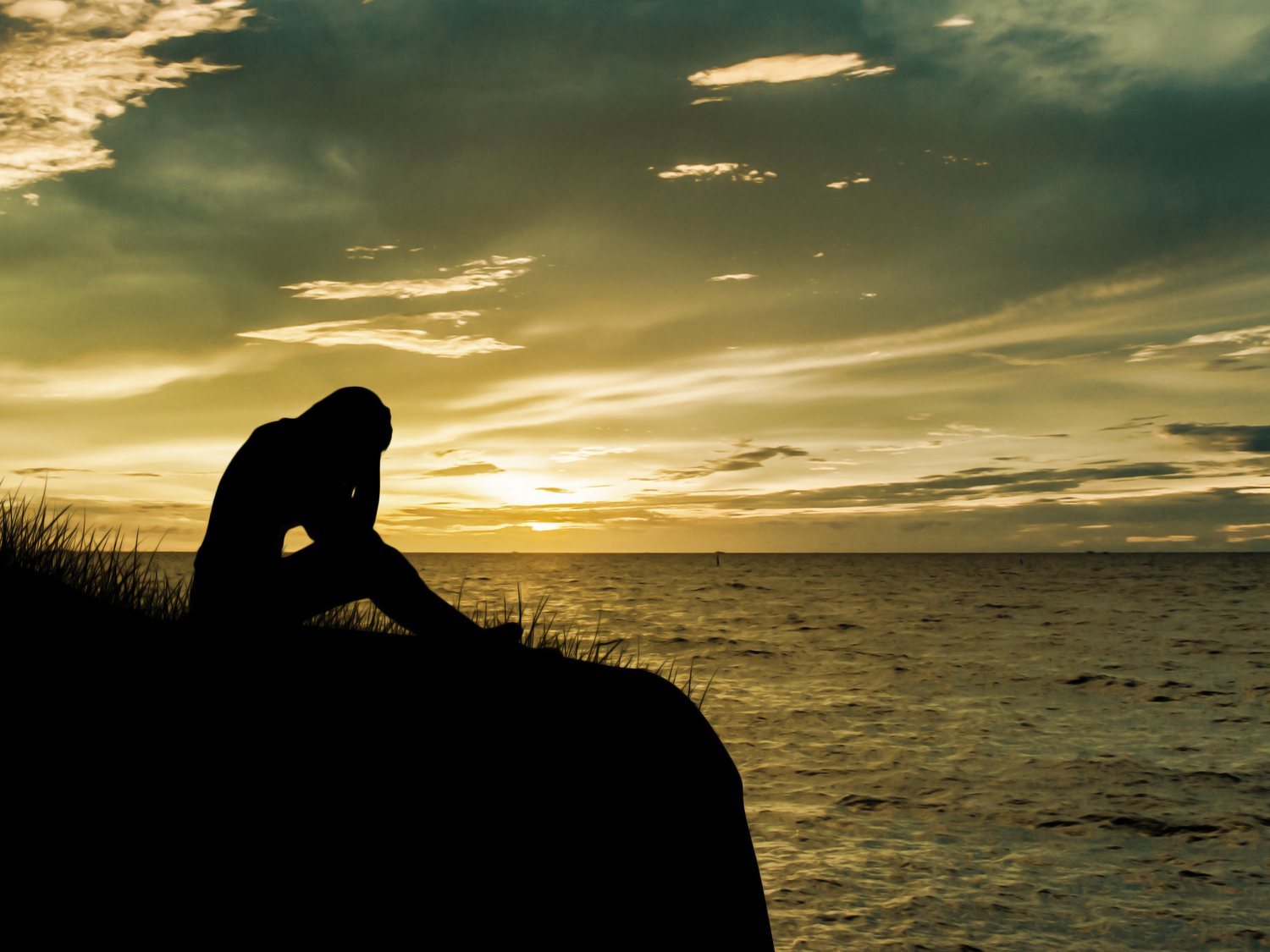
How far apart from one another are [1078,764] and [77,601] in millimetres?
14327

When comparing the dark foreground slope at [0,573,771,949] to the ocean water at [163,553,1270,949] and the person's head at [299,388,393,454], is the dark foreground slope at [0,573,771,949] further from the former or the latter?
the ocean water at [163,553,1270,949]

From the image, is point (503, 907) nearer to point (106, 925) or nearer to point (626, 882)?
point (626, 882)

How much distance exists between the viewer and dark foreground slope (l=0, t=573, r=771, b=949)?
12.4ft

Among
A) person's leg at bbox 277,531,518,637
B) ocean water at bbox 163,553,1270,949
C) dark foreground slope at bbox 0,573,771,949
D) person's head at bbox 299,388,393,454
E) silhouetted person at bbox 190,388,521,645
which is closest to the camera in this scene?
dark foreground slope at bbox 0,573,771,949

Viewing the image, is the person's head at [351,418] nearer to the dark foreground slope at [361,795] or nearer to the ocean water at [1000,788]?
the dark foreground slope at [361,795]

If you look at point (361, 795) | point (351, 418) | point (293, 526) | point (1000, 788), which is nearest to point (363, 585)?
point (293, 526)

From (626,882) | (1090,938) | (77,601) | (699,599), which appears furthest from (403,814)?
(699,599)

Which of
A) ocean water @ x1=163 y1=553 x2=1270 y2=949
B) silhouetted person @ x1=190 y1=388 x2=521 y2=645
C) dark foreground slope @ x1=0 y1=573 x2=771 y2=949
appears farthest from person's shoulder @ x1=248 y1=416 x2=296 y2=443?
ocean water @ x1=163 y1=553 x2=1270 y2=949

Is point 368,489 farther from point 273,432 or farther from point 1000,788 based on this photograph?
point 1000,788

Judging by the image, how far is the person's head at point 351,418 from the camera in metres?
4.42

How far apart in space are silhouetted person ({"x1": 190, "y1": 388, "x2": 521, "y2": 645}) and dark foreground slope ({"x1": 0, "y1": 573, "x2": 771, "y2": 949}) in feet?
0.61

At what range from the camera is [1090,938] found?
8.23 m

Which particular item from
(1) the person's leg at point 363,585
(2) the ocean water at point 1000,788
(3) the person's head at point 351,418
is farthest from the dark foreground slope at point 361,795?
(2) the ocean water at point 1000,788

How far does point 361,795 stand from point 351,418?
168 centimetres
